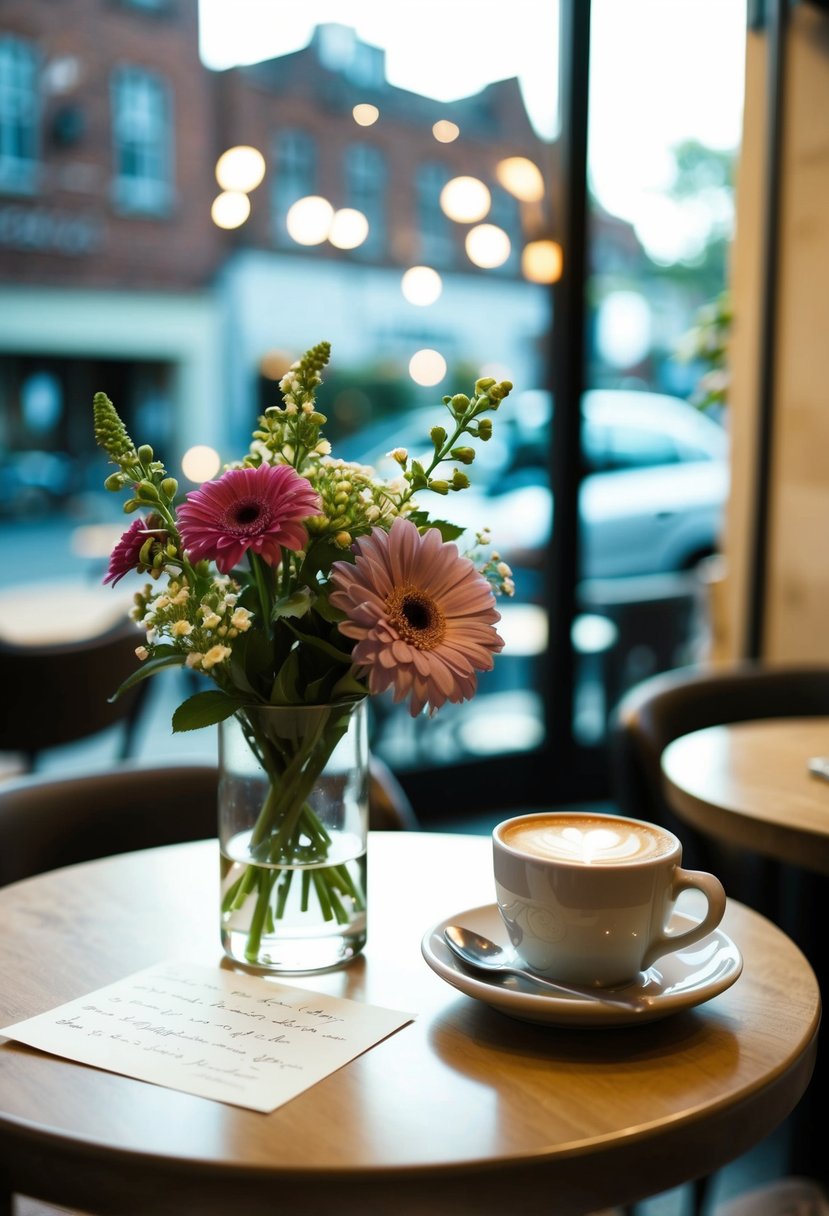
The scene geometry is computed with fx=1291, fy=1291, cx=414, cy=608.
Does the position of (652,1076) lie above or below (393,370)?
below

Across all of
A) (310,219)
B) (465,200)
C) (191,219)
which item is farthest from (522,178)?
(191,219)

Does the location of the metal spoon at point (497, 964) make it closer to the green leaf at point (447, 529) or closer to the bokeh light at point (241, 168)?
the green leaf at point (447, 529)

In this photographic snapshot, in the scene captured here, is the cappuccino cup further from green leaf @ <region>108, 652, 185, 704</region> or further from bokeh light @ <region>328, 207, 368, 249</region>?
bokeh light @ <region>328, 207, 368, 249</region>

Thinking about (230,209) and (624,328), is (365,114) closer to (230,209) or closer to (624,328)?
(230,209)

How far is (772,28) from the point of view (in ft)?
11.3

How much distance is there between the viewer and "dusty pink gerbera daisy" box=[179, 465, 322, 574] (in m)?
0.90

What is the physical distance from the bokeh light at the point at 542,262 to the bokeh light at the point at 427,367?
0.41 metres

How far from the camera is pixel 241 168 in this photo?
3.36 m

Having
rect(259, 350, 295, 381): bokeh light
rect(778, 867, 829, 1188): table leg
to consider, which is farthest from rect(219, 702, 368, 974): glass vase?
rect(259, 350, 295, 381): bokeh light

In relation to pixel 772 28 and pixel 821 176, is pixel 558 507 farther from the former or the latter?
pixel 772 28

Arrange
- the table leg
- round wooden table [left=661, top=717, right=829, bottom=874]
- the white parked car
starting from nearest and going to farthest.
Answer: round wooden table [left=661, top=717, right=829, bottom=874] → the table leg → the white parked car

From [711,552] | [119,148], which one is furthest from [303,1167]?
[711,552]

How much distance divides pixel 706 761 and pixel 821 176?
85.3 inches

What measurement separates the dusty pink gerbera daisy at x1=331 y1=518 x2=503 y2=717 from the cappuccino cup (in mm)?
134
